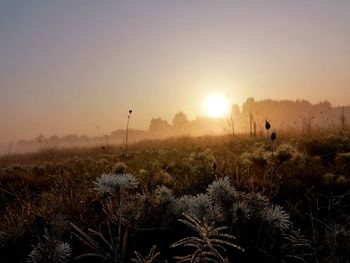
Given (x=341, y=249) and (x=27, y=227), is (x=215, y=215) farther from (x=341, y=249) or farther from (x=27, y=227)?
(x=27, y=227)

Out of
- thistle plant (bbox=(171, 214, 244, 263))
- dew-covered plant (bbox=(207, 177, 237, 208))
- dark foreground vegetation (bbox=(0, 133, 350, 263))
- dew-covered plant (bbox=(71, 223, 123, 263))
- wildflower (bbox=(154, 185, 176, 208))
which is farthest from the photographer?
wildflower (bbox=(154, 185, 176, 208))

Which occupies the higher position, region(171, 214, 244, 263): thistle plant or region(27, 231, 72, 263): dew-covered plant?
region(171, 214, 244, 263): thistle plant

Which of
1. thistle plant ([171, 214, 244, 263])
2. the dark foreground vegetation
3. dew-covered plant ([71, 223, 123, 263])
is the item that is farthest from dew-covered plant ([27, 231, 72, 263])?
thistle plant ([171, 214, 244, 263])

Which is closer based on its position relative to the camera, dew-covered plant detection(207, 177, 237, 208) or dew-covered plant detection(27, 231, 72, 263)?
dew-covered plant detection(27, 231, 72, 263)

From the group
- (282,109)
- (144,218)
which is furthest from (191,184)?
(282,109)

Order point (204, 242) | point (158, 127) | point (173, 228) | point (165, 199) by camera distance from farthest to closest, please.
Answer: point (158, 127)
point (165, 199)
point (173, 228)
point (204, 242)

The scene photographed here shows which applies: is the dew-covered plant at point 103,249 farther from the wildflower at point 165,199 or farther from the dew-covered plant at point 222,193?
the dew-covered plant at point 222,193

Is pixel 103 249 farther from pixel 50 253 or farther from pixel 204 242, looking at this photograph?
pixel 204 242

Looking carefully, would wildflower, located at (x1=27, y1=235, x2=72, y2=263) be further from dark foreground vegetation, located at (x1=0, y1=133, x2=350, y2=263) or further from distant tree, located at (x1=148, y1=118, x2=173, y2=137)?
distant tree, located at (x1=148, y1=118, x2=173, y2=137)

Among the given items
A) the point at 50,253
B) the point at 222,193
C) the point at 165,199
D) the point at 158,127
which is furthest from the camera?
the point at 158,127

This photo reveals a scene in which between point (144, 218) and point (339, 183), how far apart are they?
2.68 meters

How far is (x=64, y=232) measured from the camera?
11.7 ft

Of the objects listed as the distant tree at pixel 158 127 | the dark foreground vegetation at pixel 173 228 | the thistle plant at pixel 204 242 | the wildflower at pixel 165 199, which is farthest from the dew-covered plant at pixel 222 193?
the distant tree at pixel 158 127

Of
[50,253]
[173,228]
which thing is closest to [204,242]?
[50,253]
